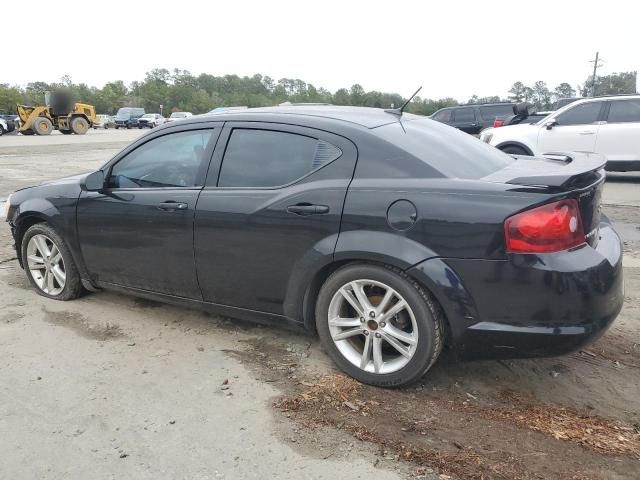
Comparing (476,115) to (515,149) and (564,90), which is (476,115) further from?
(564,90)

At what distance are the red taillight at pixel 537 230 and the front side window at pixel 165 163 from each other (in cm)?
204

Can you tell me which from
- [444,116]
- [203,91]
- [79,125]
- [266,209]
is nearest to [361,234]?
[266,209]

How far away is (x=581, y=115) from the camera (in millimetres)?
11086

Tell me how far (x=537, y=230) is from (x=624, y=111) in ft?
31.9

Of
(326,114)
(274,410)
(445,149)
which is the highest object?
(326,114)

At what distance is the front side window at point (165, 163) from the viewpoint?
148 inches

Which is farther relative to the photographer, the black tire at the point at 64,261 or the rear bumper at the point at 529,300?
the black tire at the point at 64,261

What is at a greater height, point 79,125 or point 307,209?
point 307,209

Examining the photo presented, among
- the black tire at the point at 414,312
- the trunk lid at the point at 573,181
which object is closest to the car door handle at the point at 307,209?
the black tire at the point at 414,312

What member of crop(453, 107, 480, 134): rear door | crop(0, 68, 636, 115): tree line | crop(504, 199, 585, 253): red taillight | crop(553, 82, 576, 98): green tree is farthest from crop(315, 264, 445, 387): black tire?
crop(553, 82, 576, 98): green tree

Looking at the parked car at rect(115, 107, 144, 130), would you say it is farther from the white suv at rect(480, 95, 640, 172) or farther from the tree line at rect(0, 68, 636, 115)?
the white suv at rect(480, 95, 640, 172)

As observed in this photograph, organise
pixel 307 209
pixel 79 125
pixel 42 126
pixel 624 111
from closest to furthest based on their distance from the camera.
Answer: pixel 307 209, pixel 624 111, pixel 42 126, pixel 79 125

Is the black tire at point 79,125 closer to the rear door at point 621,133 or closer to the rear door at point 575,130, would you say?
the rear door at point 575,130

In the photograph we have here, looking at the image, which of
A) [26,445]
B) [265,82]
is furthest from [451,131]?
[265,82]
